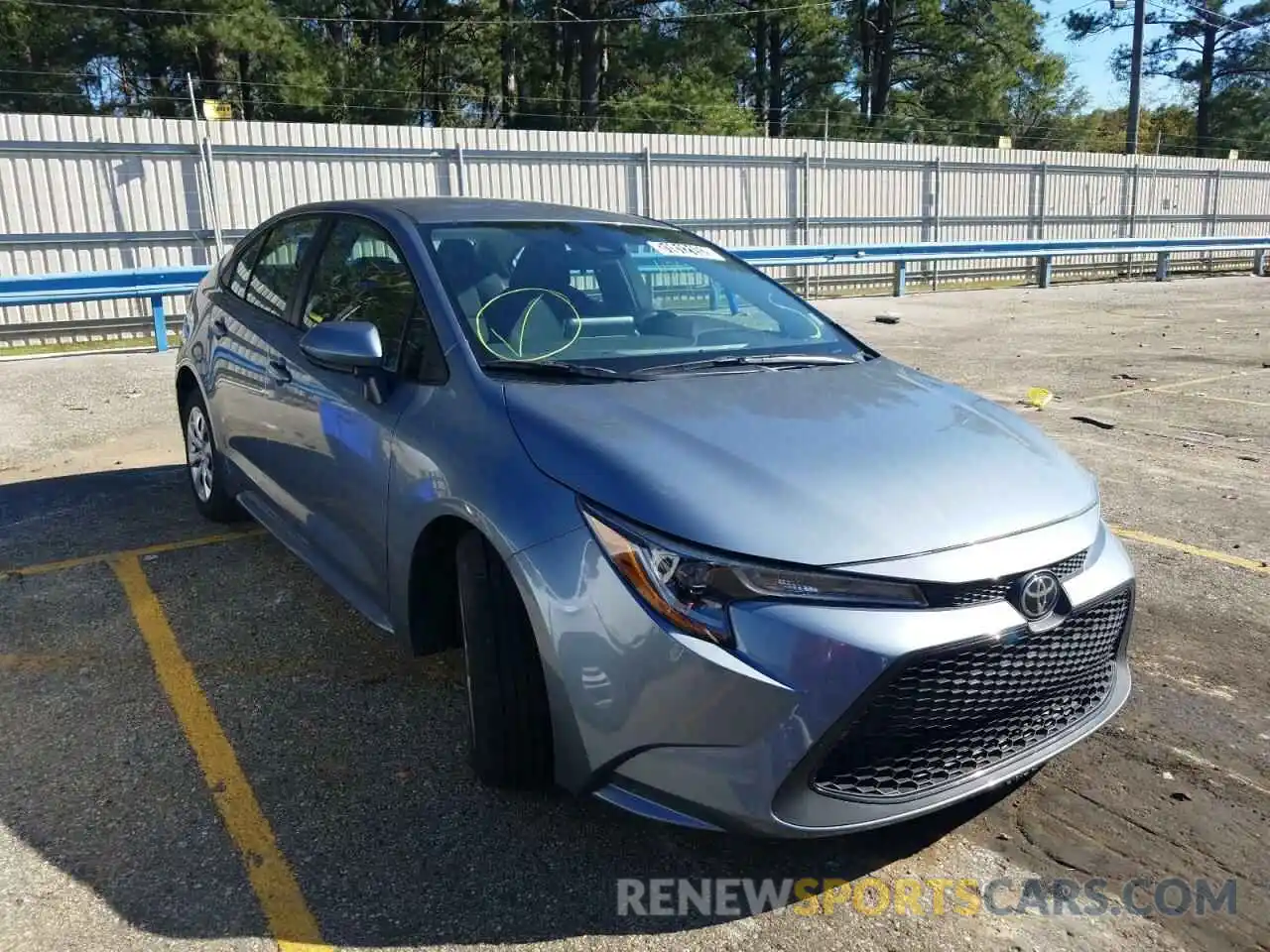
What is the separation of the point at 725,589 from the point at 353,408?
1.63m

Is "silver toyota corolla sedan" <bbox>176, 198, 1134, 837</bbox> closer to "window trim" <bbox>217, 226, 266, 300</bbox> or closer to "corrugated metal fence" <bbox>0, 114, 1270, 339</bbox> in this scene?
"window trim" <bbox>217, 226, 266, 300</bbox>

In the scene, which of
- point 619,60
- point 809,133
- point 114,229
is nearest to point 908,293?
point 114,229

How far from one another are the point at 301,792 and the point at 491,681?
2.40 ft

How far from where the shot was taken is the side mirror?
313 centimetres

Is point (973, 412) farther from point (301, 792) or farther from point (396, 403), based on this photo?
point (301, 792)

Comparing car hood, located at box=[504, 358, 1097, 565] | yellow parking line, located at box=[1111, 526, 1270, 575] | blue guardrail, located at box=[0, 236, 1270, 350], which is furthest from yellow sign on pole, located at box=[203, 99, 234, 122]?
car hood, located at box=[504, 358, 1097, 565]

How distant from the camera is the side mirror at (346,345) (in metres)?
3.13

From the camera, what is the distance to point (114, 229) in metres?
13.2

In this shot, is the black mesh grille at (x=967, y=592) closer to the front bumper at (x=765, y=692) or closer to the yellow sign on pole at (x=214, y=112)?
the front bumper at (x=765, y=692)

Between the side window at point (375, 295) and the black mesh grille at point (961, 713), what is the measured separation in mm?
1652

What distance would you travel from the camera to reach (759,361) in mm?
3393

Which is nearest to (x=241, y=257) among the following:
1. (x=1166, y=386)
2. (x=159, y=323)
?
(x=159, y=323)

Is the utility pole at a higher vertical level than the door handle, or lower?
higher

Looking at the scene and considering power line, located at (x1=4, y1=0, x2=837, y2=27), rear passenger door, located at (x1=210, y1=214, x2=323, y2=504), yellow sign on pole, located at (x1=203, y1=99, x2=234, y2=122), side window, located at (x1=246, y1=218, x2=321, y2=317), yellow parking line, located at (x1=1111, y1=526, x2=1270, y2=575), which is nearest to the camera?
rear passenger door, located at (x1=210, y1=214, x2=323, y2=504)
